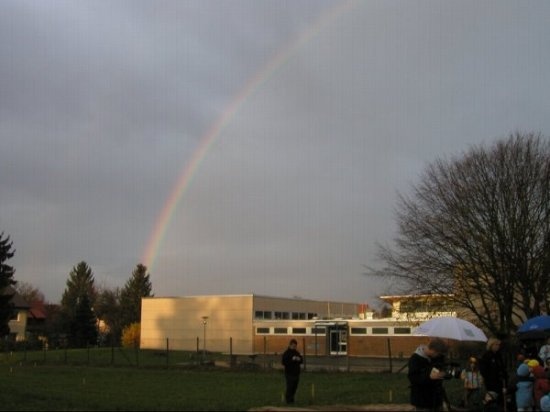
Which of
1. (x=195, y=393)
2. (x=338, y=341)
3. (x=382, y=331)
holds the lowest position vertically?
(x=195, y=393)

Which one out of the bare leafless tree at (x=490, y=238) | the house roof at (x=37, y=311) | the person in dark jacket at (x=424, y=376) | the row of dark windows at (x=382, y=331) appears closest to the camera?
the person in dark jacket at (x=424, y=376)

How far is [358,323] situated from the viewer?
186 ft

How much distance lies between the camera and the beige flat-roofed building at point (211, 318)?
63.6m

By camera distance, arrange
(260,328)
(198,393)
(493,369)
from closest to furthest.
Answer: (493,369)
(198,393)
(260,328)

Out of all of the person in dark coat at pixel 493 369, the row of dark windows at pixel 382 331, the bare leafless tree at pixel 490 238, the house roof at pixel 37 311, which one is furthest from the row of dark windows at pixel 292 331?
the house roof at pixel 37 311

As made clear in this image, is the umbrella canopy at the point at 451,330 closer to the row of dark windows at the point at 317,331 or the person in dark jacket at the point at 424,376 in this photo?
the person in dark jacket at the point at 424,376

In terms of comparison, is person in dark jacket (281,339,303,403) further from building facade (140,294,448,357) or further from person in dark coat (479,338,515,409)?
building facade (140,294,448,357)

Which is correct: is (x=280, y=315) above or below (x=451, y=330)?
above

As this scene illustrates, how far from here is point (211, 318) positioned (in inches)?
2596

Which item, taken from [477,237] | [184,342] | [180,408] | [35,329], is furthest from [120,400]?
[35,329]

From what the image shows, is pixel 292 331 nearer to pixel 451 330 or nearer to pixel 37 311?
pixel 451 330

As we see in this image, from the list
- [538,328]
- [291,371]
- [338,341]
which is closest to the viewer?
[538,328]

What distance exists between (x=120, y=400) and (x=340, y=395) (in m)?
6.27

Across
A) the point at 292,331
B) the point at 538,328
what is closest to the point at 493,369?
the point at 538,328
